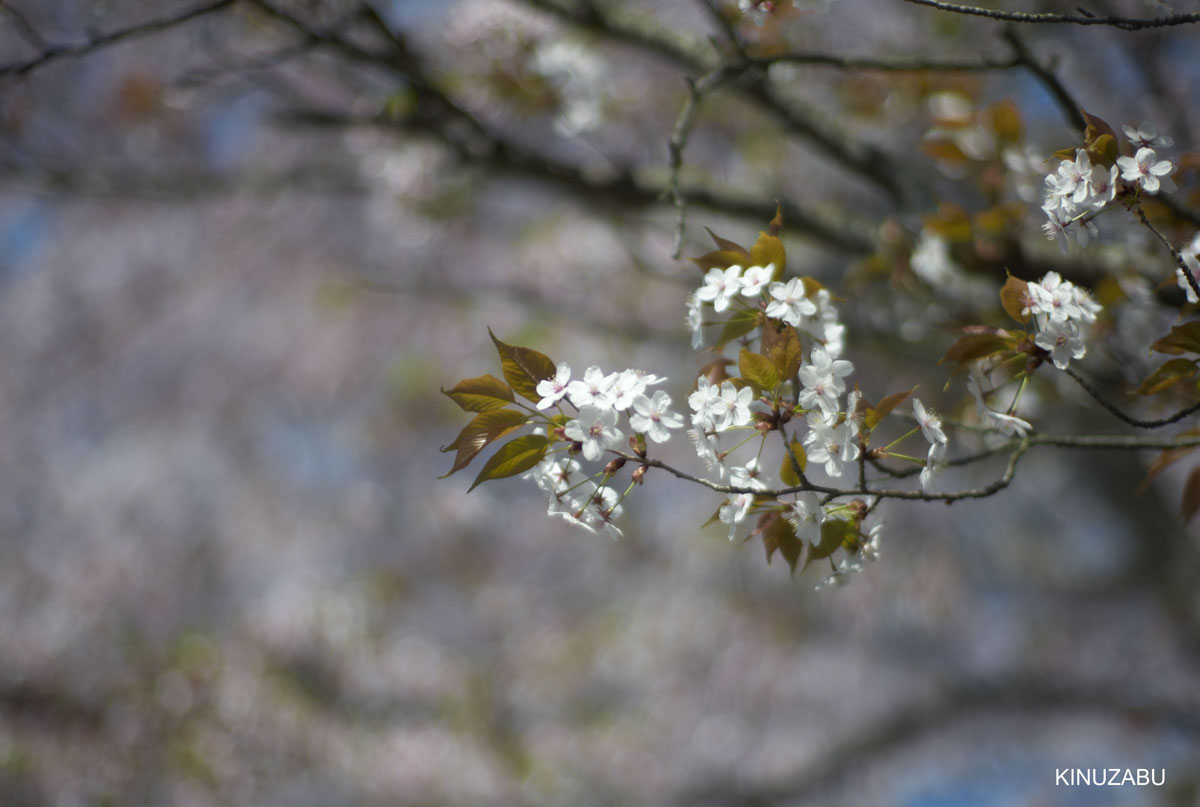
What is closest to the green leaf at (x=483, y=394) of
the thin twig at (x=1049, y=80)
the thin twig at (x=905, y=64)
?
the thin twig at (x=905, y=64)

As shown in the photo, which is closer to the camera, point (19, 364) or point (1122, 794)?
point (1122, 794)

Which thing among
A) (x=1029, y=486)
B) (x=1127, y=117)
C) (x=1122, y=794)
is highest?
(x=1127, y=117)

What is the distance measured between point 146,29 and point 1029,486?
428cm

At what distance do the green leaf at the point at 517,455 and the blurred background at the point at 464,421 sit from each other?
32.7 inches

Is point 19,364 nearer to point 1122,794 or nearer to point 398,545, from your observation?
point 398,545

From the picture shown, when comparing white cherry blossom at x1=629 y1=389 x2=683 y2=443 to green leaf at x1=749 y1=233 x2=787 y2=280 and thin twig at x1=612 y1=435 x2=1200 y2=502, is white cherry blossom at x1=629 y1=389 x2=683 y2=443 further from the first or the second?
green leaf at x1=749 y1=233 x2=787 y2=280

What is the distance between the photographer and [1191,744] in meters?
3.50

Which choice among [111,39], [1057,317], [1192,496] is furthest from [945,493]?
[111,39]

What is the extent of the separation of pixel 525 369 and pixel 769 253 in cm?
34

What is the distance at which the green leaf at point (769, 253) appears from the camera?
36.4 inches

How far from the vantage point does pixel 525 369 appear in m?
0.86

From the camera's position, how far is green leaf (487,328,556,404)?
852 millimetres

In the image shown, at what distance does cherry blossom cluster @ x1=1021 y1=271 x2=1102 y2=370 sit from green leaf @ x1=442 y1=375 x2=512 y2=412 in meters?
0.63

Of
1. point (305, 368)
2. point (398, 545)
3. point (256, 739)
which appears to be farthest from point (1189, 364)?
point (305, 368)
